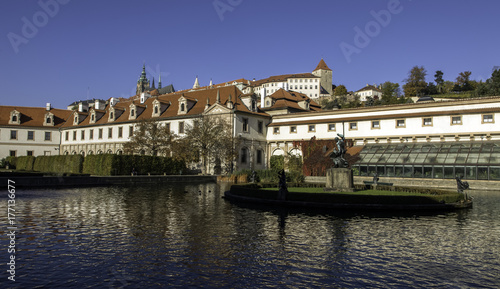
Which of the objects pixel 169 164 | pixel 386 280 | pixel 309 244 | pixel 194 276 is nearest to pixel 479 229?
pixel 309 244

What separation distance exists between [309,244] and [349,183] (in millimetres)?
15395

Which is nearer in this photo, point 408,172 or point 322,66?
point 408,172

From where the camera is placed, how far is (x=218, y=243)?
516 inches

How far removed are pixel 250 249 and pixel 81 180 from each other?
3167 cm

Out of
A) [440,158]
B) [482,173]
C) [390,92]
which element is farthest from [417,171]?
[390,92]

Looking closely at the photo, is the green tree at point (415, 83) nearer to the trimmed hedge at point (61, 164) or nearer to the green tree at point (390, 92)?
the green tree at point (390, 92)

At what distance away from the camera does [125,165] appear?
50.2 m

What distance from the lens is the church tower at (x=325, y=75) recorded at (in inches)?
6649

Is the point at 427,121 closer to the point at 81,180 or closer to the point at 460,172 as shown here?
the point at 460,172

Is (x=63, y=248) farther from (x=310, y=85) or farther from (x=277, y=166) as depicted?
(x=310, y=85)

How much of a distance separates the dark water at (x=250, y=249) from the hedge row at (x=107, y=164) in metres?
29.7

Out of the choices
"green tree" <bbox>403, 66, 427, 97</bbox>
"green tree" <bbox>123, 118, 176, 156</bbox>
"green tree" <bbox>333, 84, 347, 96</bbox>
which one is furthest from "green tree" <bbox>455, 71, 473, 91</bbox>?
"green tree" <bbox>123, 118, 176, 156</bbox>

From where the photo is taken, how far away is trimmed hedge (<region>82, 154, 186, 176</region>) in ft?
162

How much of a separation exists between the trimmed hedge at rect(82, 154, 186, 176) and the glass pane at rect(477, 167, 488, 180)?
37.5m
